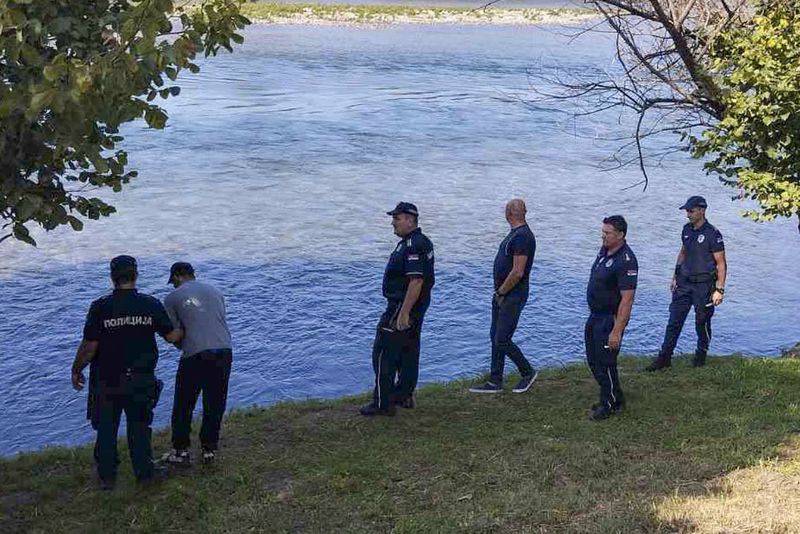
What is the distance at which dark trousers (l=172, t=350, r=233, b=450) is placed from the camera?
7.76m

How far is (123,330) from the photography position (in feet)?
23.9

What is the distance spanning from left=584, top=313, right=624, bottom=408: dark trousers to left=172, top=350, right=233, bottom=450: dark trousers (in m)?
3.19

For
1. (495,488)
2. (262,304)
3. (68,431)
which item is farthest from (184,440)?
(262,304)

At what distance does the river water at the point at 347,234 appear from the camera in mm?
15062

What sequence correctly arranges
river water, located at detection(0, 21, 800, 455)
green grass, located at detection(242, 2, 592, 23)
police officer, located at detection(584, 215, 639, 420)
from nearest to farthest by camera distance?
1. police officer, located at detection(584, 215, 639, 420)
2. river water, located at detection(0, 21, 800, 455)
3. green grass, located at detection(242, 2, 592, 23)

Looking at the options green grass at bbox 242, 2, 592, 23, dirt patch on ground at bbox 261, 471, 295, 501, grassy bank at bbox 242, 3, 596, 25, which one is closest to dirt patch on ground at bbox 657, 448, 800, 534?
dirt patch on ground at bbox 261, 471, 295, 501

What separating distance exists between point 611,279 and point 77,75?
17.1 feet

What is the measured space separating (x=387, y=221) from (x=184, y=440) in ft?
49.8

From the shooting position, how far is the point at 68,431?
12383 millimetres

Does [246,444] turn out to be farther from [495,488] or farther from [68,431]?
[68,431]

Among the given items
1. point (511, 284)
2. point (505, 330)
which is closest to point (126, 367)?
point (511, 284)

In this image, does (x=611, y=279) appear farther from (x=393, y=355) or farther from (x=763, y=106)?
(x=763, y=106)

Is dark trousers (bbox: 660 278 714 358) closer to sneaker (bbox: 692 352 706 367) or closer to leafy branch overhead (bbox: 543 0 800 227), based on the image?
sneaker (bbox: 692 352 706 367)

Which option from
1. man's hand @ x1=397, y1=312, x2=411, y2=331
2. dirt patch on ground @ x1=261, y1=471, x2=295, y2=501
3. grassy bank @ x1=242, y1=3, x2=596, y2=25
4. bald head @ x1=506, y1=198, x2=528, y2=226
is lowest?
dirt patch on ground @ x1=261, y1=471, x2=295, y2=501
